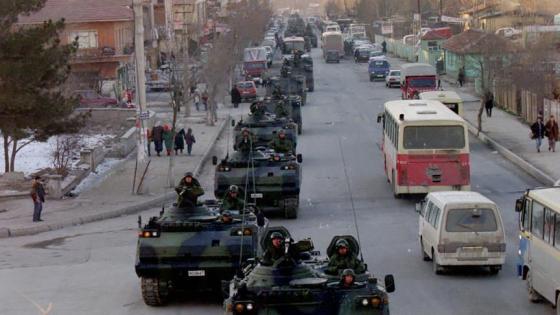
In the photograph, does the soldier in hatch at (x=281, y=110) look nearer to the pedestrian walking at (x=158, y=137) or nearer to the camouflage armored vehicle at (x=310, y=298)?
the pedestrian walking at (x=158, y=137)

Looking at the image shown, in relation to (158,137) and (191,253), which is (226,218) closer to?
(191,253)

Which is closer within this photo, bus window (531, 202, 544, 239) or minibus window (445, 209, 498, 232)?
bus window (531, 202, 544, 239)

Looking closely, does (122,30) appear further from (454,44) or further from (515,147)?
(515,147)

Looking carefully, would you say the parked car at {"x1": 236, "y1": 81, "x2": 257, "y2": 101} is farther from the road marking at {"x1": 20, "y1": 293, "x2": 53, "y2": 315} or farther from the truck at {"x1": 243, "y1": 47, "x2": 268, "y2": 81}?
the road marking at {"x1": 20, "y1": 293, "x2": 53, "y2": 315}

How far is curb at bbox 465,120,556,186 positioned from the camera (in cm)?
3629

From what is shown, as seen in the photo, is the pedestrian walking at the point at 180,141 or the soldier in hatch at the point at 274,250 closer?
the soldier in hatch at the point at 274,250

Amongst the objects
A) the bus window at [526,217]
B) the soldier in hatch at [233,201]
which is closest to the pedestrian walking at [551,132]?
the soldier in hatch at [233,201]

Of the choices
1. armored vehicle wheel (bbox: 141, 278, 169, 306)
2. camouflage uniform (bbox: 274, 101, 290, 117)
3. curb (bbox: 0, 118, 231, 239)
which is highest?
armored vehicle wheel (bbox: 141, 278, 169, 306)

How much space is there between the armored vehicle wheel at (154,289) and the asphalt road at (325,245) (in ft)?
0.70

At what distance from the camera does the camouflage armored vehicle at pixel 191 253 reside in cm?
1969

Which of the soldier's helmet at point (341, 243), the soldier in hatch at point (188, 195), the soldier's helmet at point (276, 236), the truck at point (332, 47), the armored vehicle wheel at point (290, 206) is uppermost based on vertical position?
the soldier's helmet at point (276, 236)

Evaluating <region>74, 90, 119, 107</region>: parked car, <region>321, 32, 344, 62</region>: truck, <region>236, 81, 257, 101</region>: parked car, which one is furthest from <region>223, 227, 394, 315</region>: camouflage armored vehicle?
<region>321, 32, 344, 62</region>: truck

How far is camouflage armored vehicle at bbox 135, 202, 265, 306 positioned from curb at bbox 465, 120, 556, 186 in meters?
17.4

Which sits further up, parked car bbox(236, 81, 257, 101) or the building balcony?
the building balcony
